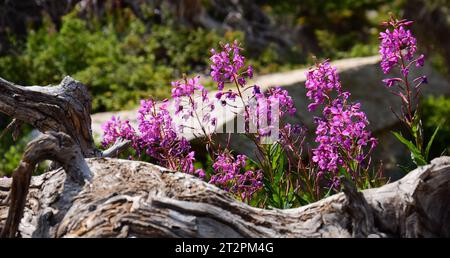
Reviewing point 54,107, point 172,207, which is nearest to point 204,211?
point 172,207

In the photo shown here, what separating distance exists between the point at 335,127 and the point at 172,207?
4.36ft

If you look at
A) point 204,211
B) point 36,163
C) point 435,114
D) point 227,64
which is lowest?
point 204,211

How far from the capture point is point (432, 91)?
12.2m

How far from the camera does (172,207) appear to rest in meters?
3.74

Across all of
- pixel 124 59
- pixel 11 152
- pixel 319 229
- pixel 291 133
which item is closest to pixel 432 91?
pixel 124 59

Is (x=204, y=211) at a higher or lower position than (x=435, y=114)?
lower

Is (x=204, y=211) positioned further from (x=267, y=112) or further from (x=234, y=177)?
(x=234, y=177)

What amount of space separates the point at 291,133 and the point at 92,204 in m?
1.57

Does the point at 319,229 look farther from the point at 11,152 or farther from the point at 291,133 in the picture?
the point at 11,152

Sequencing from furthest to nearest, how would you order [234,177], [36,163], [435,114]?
[435,114] < [234,177] < [36,163]

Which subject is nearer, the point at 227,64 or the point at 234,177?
the point at 227,64

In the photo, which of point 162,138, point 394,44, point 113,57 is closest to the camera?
point 394,44

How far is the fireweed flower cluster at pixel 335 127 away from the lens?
4.56m
